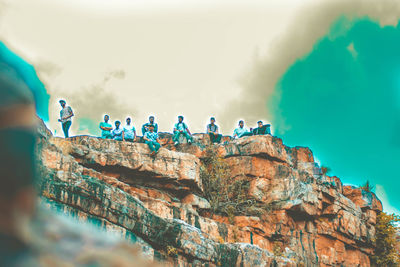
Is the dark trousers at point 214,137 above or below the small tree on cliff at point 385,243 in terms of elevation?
above

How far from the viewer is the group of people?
2294 centimetres

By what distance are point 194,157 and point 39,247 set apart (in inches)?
937

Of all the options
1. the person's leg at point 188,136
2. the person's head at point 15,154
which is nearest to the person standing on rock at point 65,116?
the person's leg at point 188,136

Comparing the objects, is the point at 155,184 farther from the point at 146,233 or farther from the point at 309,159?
the point at 309,159

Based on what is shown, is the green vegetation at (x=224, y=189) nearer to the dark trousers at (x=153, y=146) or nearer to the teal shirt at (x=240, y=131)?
the teal shirt at (x=240, y=131)

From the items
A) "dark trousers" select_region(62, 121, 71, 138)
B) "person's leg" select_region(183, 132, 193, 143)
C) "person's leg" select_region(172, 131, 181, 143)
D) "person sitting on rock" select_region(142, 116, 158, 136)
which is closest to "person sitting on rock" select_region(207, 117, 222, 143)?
"person's leg" select_region(183, 132, 193, 143)

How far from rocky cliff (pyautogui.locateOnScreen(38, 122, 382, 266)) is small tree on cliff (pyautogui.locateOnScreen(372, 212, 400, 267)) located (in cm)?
75

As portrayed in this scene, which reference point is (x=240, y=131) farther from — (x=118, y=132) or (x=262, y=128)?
(x=118, y=132)

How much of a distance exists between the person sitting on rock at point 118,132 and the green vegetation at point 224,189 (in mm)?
5716

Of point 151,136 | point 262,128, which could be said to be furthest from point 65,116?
point 262,128

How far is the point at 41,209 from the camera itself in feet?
5.22

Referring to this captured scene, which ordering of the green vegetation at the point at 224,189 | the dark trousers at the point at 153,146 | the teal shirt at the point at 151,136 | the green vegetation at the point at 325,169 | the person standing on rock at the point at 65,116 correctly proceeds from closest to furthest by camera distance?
the person standing on rock at the point at 65,116
the dark trousers at the point at 153,146
the teal shirt at the point at 151,136
the green vegetation at the point at 224,189
the green vegetation at the point at 325,169

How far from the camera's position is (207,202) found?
24797 millimetres

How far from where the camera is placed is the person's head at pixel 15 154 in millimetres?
1361
